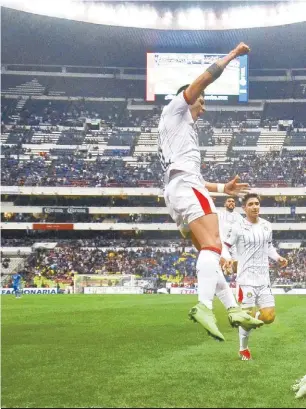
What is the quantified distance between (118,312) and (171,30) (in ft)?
123

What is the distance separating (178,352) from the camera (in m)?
10.6

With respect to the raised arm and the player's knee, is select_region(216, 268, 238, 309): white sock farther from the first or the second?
the player's knee

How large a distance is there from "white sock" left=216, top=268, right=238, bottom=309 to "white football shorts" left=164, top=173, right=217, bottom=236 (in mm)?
625

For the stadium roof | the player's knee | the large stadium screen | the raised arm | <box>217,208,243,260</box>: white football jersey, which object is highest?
the stadium roof

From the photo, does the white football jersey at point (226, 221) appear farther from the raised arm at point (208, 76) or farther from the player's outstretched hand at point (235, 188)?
the raised arm at point (208, 76)

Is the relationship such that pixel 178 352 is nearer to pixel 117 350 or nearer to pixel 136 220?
pixel 117 350

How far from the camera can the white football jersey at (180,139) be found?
20.3 ft

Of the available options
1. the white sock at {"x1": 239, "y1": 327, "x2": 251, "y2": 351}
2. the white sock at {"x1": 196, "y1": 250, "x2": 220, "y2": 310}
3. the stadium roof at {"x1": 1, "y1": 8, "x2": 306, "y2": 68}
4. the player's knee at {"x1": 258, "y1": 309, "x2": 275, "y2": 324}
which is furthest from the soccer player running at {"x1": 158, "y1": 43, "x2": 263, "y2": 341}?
the stadium roof at {"x1": 1, "y1": 8, "x2": 306, "y2": 68}

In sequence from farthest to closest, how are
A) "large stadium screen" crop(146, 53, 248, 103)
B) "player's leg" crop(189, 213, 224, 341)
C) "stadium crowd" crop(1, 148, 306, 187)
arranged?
1. "large stadium screen" crop(146, 53, 248, 103)
2. "stadium crowd" crop(1, 148, 306, 187)
3. "player's leg" crop(189, 213, 224, 341)

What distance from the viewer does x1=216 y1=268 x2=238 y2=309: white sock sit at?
628cm

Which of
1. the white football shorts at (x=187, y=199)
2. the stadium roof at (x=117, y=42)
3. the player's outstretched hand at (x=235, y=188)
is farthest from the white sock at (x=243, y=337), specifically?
the stadium roof at (x=117, y=42)

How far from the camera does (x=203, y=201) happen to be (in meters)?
6.03

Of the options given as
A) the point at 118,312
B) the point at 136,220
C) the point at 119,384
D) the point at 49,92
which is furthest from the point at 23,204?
the point at 119,384

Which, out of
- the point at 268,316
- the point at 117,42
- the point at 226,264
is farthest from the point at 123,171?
the point at 226,264
